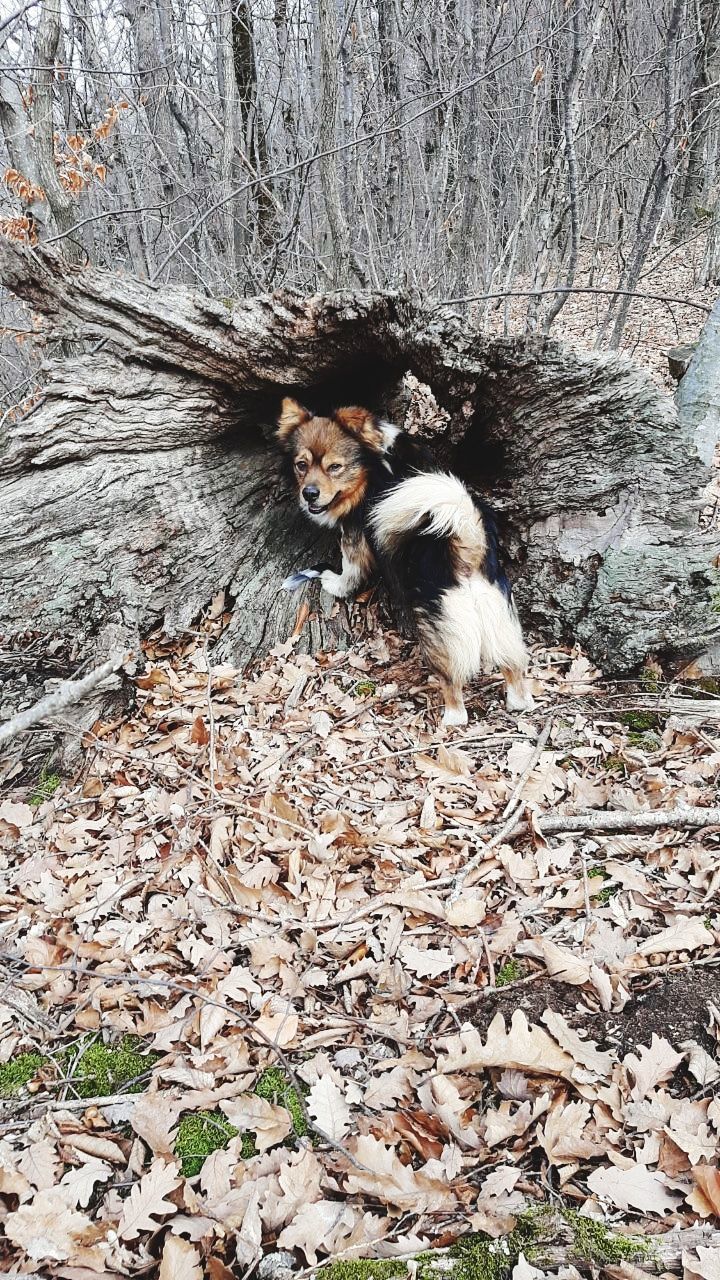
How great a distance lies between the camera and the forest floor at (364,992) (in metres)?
1.77

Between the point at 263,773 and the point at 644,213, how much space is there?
685cm

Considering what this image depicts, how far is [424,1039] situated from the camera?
2.26 m

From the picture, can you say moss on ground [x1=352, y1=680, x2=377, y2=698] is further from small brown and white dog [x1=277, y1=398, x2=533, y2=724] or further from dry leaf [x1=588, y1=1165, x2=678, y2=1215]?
dry leaf [x1=588, y1=1165, x2=678, y2=1215]

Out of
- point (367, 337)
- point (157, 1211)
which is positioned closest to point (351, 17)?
point (367, 337)

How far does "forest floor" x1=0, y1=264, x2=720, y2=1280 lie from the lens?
177 centimetres

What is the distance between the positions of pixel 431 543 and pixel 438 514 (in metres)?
0.24

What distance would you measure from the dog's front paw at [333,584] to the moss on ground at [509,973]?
2916mm

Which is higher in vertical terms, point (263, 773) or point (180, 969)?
point (263, 773)

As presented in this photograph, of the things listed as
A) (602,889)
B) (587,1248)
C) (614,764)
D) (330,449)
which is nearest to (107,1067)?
(587,1248)

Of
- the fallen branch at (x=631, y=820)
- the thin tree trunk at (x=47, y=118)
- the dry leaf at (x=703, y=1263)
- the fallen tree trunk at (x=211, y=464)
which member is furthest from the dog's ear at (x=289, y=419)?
Result: the dry leaf at (x=703, y=1263)

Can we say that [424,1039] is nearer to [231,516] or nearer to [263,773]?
[263,773]

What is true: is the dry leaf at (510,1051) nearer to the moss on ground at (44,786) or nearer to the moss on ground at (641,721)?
the moss on ground at (641,721)

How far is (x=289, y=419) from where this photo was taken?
4520 mm

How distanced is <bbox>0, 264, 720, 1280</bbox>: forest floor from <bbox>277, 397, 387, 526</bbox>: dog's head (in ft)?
4.89
